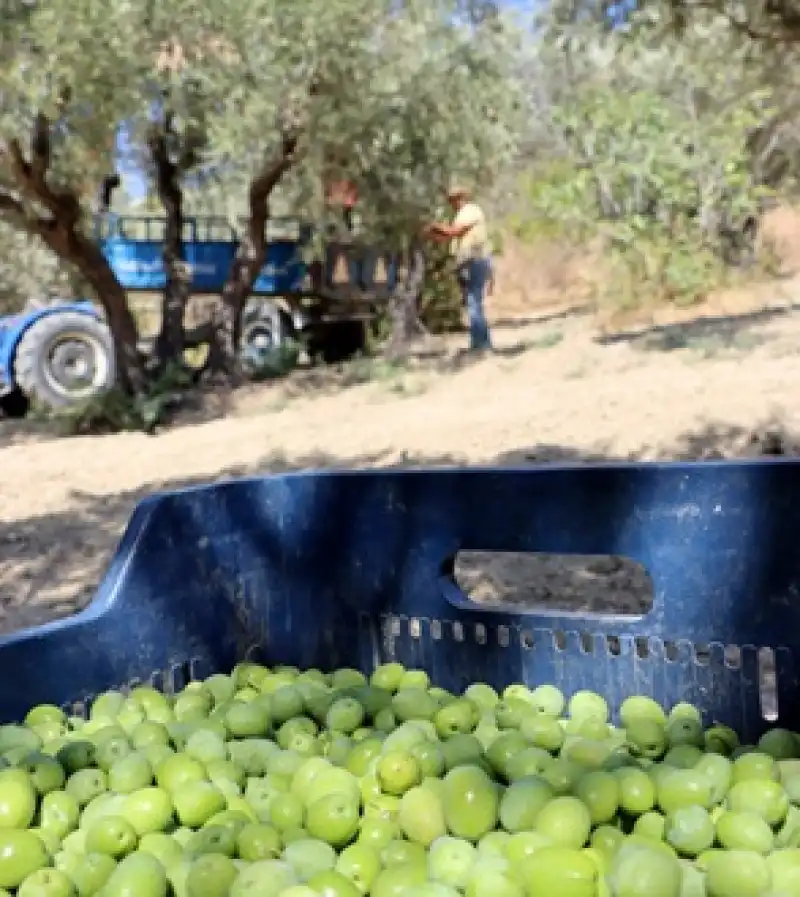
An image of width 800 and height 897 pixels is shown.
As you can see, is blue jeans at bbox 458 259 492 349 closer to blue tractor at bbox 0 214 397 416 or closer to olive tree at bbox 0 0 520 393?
olive tree at bbox 0 0 520 393

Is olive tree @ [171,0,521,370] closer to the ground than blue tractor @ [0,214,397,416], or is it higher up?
higher up

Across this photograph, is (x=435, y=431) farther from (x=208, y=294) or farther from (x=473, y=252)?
(x=208, y=294)

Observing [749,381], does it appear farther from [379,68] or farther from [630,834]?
[630,834]

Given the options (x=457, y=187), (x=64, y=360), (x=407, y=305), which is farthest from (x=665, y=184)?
(x=64, y=360)

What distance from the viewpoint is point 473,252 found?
10695 mm

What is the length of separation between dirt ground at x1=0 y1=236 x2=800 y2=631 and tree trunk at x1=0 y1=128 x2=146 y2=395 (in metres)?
0.93

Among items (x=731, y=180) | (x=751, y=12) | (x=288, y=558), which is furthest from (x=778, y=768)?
(x=731, y=180)

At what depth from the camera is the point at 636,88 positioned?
18.6 m

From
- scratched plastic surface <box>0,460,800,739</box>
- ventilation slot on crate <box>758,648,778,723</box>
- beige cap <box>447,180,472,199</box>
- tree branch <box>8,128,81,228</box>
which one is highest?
tree branch <box>8,128,81,228</box>

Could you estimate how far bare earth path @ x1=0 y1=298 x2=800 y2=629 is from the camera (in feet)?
16.4

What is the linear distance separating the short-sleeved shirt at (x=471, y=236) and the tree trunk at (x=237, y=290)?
1644mm

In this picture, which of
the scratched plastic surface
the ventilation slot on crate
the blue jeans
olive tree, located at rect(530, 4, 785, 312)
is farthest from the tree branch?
the ventilation slot on crate

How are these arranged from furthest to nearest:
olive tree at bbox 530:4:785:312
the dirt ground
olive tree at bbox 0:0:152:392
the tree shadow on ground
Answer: olive tree at bbox 530:4:785:312, the tree shadow on ground, olive tree at bbox 0:0:152:392, the dirt ground

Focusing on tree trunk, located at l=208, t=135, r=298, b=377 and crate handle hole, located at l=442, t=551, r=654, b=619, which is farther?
tree trunk, located at l=208, t=135, r=298, b=377
